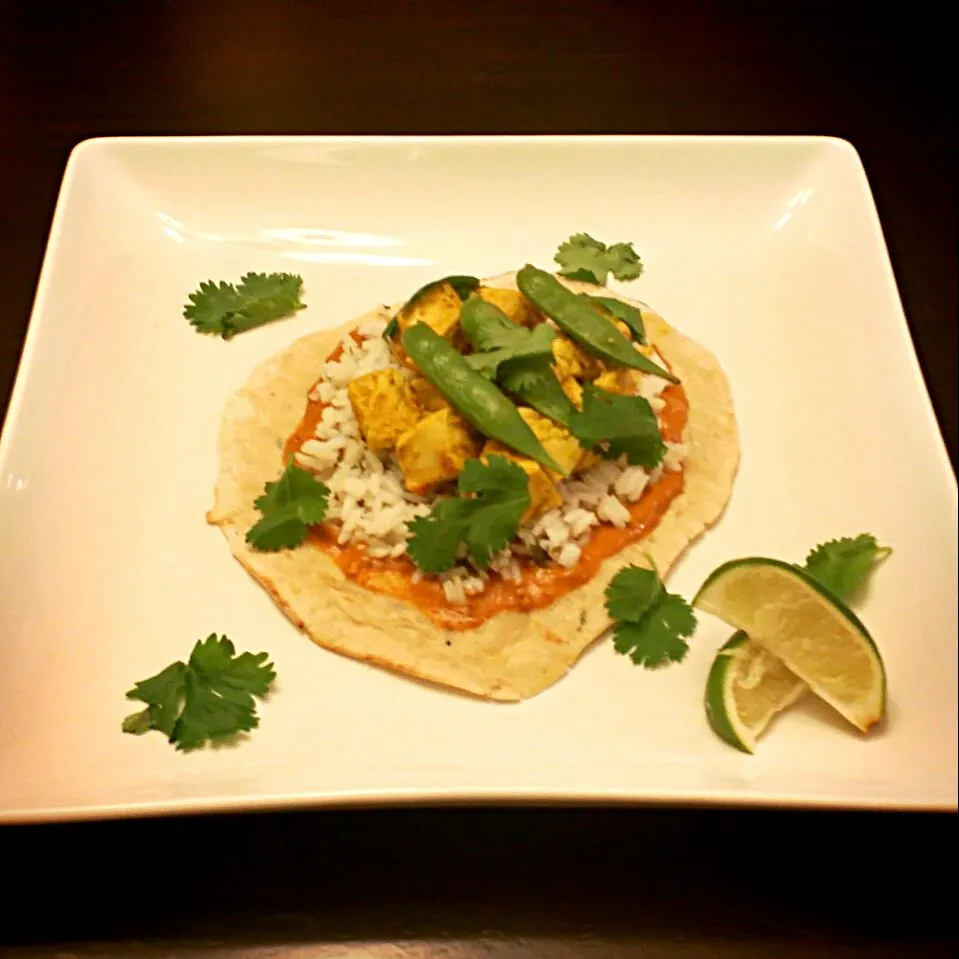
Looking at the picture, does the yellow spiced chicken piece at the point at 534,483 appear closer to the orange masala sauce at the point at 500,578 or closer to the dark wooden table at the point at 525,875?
the orange masala sauce at the point at 500,578

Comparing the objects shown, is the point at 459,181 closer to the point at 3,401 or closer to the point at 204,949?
the point at 3,401

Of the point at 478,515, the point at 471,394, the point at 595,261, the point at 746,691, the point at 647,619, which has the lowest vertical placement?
the point at 746,691

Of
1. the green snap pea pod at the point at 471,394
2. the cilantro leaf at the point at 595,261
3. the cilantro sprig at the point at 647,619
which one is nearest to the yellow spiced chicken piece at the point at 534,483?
the green snap pea pod at the point at 471,394

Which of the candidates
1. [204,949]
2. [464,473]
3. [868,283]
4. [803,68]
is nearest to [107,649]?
[204,949]

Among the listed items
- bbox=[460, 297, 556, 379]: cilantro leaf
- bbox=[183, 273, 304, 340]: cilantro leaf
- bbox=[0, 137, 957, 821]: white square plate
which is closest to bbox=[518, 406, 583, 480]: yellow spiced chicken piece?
bbox=[460, 297, 556, 379]: cilantro leaf

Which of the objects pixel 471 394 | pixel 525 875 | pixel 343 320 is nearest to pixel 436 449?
pixel 471 394

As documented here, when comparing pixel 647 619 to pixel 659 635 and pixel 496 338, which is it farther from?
pixel 496 338

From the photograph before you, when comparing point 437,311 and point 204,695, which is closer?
point 204,695
